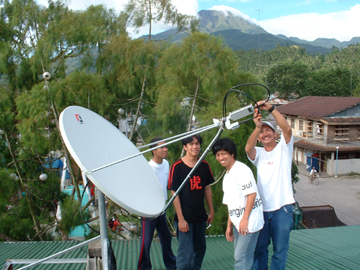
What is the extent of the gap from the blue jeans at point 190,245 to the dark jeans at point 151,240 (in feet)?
0.89

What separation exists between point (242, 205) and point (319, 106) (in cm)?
1805

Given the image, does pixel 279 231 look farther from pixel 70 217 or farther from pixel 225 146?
pixel 70 217

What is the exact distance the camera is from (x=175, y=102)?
19.2 feet

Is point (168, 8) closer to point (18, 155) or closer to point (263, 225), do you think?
point (18, 155)

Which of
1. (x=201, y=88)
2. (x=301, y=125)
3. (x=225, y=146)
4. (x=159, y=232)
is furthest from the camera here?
(x=301, y=125)

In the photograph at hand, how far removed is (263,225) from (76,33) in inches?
234

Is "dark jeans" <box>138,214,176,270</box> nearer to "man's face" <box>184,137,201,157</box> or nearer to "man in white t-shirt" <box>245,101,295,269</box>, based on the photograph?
"man's face" <box>184,137,201,157</box>

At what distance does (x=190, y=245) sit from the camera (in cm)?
229

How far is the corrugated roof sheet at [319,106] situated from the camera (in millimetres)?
16344

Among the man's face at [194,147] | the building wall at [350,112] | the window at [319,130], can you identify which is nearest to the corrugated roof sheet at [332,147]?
the window at [319,130]

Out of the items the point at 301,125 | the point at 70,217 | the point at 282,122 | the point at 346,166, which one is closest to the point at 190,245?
the point at 282,122

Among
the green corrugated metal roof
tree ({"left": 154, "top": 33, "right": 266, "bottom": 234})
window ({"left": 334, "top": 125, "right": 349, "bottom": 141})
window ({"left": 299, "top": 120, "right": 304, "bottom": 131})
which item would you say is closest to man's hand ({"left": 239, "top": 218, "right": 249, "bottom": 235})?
the green corrugated metal roof

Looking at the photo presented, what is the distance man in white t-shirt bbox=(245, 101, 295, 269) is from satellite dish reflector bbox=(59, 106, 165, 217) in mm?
738

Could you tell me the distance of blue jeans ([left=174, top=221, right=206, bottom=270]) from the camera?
228cm
